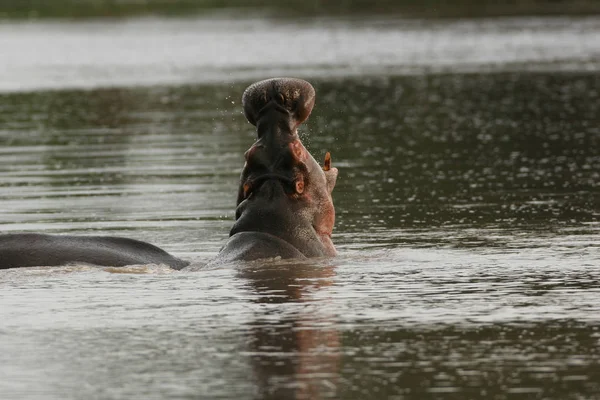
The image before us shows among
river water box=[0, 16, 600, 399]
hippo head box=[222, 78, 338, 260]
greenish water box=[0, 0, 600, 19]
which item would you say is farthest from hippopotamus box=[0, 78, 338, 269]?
greenish water box=[0, 0, 600, 19]

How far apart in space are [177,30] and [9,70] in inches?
1016

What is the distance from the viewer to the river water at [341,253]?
772cm

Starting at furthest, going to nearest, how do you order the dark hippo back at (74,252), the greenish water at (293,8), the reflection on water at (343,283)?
the greenish water at (293,8)
the dark hippo back at (74,252)
the reflection on water at (343,283)

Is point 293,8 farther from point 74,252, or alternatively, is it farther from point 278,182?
point 74,252

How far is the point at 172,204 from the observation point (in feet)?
51.6

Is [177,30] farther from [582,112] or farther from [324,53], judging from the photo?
[582,112]

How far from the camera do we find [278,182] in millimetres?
10938

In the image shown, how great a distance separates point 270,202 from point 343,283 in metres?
1.02

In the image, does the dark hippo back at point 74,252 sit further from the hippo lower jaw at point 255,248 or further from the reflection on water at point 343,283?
the hippo lower jaw at point 255,248

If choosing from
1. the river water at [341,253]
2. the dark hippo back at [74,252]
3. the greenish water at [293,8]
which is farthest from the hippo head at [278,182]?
the greenish water at [293,8]

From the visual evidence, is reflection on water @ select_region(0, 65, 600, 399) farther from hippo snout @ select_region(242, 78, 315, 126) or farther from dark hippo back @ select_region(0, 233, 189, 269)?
hippo snout @ select_region(242, 78, 315, 126)

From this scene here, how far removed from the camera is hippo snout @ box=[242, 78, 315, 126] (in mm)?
10805

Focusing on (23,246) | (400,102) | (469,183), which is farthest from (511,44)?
(23,246)

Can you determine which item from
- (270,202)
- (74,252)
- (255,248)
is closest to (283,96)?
(270,202)
